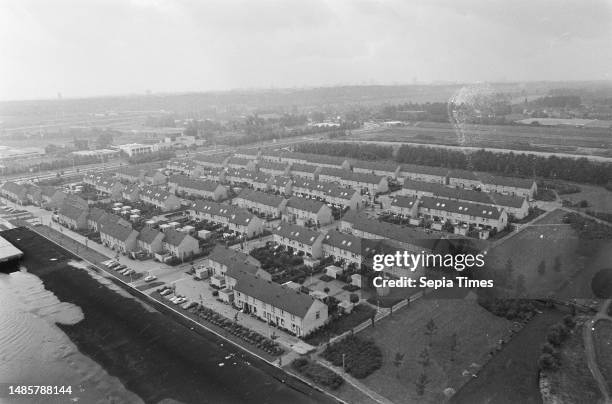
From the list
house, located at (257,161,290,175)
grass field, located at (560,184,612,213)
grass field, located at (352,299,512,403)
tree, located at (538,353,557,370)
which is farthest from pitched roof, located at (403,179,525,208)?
tree, located at (538,353,557,370)

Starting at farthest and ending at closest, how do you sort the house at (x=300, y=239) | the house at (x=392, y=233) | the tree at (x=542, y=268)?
the house at (x=300, y=239) → the house at (x=392, y=233) → the tree at (x=542, y=268)

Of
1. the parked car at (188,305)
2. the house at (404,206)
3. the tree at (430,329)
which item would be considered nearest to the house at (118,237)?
the parked car at (188,305)

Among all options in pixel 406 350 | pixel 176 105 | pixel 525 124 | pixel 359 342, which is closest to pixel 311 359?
pixel 359 342

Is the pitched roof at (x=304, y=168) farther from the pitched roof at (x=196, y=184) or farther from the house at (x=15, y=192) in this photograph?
the house at (x=15, y=192)

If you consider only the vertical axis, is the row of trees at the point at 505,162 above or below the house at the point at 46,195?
above

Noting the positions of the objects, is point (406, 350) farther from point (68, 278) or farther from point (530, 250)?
point (68, 278)

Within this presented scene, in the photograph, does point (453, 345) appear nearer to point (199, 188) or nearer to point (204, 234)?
point (204, 234)
